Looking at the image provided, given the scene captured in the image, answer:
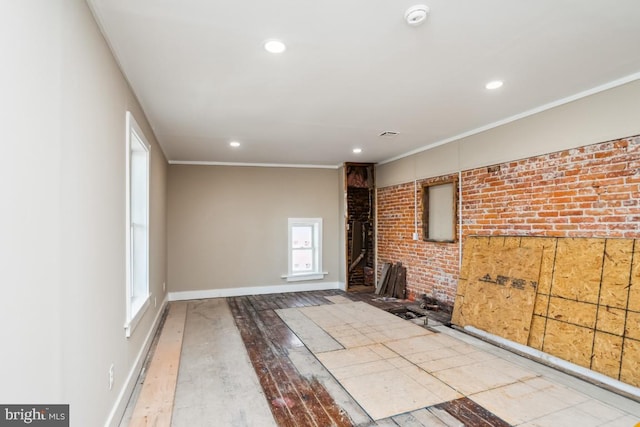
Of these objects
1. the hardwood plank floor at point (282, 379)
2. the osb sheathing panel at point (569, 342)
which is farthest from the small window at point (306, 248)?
the osb sheathing panel at point (569, 342)

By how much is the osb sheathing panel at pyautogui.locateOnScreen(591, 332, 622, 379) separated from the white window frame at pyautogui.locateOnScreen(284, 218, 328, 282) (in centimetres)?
475

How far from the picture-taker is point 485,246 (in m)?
4.23

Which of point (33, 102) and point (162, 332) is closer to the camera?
point (33, 102)

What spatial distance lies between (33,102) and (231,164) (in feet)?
17.8

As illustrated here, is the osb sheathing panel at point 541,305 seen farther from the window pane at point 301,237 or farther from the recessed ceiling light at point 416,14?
the window pane at point 301,237

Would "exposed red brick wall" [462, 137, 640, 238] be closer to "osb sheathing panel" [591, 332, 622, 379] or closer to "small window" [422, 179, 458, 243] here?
"small window" [422, 179, 458, 243]

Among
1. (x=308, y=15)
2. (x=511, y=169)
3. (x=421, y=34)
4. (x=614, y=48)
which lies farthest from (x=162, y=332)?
(x=614, y=48)

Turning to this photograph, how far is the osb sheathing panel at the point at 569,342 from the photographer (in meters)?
2.97

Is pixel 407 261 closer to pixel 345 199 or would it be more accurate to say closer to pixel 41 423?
pixel 345 199

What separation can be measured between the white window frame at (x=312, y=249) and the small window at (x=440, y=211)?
7.74ft

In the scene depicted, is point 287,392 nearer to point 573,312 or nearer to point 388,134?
point 573,312

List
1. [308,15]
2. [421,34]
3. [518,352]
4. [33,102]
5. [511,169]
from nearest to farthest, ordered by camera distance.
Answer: [33,102], [308,15], [421,34], [518,352], [511,169]

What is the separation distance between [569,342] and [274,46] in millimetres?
3606

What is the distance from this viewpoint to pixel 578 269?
3.17 m
